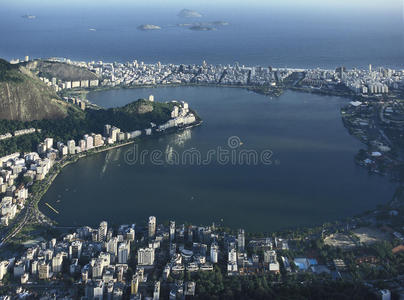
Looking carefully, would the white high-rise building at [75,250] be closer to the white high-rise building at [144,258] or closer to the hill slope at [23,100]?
the white high-rise building at [144,258]

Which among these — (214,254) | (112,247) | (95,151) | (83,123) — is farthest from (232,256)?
(83,123)

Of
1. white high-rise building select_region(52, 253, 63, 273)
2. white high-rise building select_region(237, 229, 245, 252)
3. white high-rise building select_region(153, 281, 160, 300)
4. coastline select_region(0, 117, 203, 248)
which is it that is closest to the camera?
white high-rise building select_region(153, 281, 160, 300)

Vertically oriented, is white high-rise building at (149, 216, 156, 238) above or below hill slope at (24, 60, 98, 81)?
below

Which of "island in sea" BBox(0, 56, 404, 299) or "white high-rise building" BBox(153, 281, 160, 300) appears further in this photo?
"island in sea" BBox(0, 56, 404, 299)

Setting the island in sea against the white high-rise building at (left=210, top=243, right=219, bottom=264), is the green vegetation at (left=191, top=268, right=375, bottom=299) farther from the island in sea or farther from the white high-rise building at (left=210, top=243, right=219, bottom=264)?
the white high-rise building at (left=210, top=243, right=219, bottom=264)

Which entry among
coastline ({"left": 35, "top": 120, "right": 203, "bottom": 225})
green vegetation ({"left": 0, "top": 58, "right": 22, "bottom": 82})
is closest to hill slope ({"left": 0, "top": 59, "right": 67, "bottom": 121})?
green vegetation ({"left": 0, "top": 58, "right": 22, "bottom": 82})
